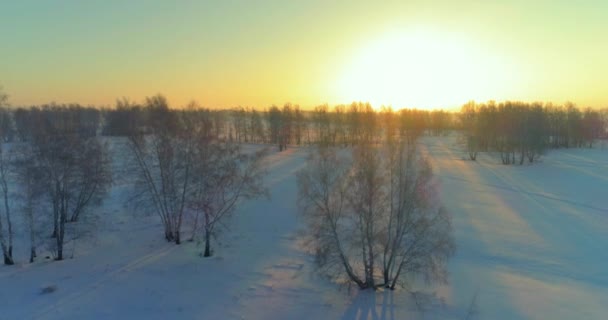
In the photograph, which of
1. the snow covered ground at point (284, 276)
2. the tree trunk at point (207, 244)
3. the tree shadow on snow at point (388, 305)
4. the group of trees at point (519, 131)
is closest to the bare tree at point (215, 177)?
the tree trunk at point (207, 244)

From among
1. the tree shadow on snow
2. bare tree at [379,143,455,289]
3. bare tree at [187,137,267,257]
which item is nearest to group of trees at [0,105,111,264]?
bare tree at [187,137,267,257]

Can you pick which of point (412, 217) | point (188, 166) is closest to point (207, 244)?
point (188, 166)

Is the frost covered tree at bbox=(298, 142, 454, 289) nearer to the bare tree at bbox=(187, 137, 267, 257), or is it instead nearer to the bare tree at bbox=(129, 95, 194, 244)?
the bare tree at bbox=(187, 137, 267, 257)

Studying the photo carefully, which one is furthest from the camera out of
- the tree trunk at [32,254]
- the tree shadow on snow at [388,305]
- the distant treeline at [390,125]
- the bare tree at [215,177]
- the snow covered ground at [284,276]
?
the distant treeline at [390,125]

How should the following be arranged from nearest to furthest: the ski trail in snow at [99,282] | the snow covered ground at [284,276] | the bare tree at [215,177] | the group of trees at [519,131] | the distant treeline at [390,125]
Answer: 1. the snow covered ground at [284,276]
2. the ski trail in snow at [99,282]
3. the bare tree at [215,177]
4. the distant treeline at [390,125]
5. the group of trees at [519,131]

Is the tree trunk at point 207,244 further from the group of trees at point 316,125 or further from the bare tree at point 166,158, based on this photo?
the group of trees at point 316,125

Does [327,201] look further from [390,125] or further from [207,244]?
[390,125]

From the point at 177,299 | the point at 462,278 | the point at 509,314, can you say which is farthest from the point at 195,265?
the point at 509,314
